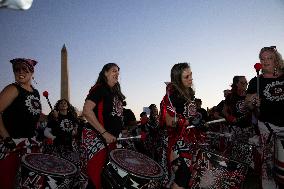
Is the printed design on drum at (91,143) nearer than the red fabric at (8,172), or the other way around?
the red fabric at (8,172)

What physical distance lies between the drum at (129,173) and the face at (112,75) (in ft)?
3.60

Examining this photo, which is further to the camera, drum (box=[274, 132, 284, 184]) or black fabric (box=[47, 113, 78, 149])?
black fabric (box=[47, 113, 78, 149])

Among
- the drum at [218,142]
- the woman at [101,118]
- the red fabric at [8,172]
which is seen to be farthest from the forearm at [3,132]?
the drum at [218,142]

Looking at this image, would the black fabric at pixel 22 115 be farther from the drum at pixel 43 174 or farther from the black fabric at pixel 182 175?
the black fabric at pixel 182 175

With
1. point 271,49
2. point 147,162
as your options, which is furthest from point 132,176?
point 271,49

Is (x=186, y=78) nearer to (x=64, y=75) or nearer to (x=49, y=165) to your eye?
(x=49, y=165)

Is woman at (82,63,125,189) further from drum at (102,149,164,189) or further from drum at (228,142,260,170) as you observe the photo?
drum at (228,142,260,170)

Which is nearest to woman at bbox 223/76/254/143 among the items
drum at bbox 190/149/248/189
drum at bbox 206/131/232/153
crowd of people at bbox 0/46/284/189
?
crowd of people at bbox 0/46/284/189

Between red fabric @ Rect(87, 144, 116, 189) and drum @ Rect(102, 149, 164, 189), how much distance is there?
40 cm

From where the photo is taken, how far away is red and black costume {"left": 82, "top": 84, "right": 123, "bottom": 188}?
4.02 metres

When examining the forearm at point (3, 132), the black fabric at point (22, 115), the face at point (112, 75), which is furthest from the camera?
the face at point (112, 75)

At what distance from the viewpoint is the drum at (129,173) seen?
3.23 meters

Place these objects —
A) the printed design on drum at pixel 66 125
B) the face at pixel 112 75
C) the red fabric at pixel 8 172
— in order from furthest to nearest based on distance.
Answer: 1. the printed design on drum at pixel 66 125
2. the face at pixel 112 75
3. the red fabric at pixel 8 172

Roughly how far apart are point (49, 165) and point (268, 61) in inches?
103
